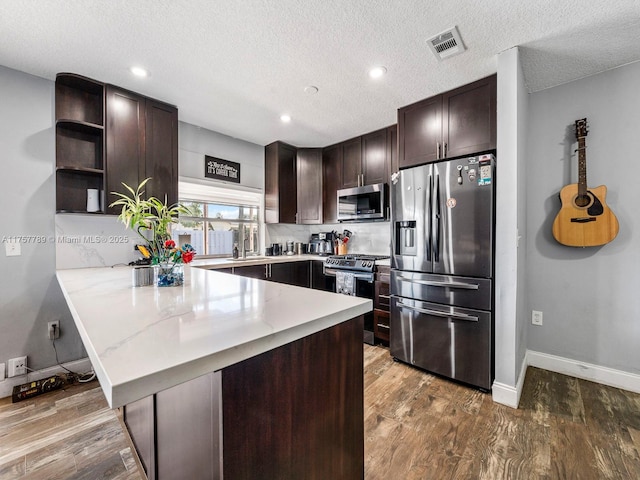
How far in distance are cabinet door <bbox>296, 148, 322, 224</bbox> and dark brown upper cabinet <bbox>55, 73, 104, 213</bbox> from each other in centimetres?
231

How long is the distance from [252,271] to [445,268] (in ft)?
6.59

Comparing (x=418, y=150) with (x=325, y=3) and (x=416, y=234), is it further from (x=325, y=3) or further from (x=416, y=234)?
(x=325, y=3)

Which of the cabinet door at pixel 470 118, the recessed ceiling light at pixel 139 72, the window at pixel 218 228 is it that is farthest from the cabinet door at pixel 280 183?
the cabinet door at pixel 470 118

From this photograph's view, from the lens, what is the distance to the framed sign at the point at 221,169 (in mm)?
3402

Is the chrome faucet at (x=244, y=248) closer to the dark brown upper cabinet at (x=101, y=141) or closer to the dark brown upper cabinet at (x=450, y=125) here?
the dark brown upper cabinet at (x=101, y=141)

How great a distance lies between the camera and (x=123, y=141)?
2463 mm

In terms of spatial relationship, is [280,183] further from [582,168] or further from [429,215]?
[582,168]

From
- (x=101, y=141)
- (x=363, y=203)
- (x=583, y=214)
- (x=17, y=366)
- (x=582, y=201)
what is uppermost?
(x=101, y=141)

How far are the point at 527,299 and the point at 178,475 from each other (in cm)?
297

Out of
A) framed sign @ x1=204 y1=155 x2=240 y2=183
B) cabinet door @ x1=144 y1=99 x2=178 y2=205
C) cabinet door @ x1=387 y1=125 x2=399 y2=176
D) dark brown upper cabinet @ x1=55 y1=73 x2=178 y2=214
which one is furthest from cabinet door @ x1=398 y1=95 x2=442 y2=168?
dark brown upper cabinet @ x1=55 y1=73 x2=178 y2=214

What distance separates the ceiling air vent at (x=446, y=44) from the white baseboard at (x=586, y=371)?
267 centimetres

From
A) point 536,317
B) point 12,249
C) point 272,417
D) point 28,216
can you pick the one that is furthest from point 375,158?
point 12,249

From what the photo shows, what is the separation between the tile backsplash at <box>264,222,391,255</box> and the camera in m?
3.80

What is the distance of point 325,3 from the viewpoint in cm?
158
